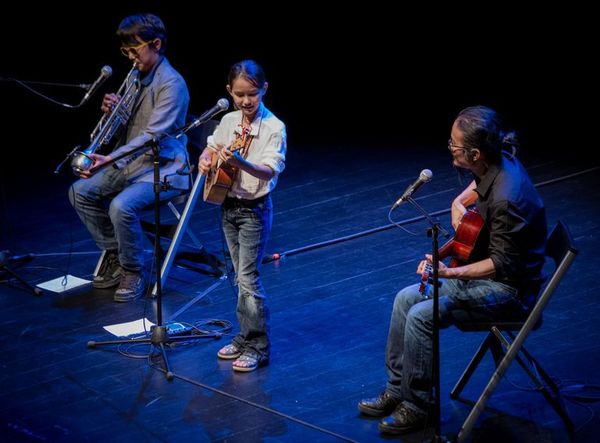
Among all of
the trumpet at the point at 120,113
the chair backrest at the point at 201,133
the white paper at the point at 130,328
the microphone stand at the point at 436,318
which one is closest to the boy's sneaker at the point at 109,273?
the white paper at the point at 130,328

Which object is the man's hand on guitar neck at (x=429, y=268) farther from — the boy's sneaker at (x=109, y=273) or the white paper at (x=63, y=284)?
the white paper at (x=63, y=284)

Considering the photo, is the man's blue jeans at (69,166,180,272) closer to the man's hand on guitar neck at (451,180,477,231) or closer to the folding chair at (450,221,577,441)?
the man's hand on guitar neck at (451,180,477,231)

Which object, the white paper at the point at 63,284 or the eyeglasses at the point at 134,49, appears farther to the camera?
the white paper at the point at 63,284

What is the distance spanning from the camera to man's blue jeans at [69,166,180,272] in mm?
6285

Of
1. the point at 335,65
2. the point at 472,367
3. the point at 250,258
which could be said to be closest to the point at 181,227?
the point at 250,258

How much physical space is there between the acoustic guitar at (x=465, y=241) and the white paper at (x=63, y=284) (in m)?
2.97

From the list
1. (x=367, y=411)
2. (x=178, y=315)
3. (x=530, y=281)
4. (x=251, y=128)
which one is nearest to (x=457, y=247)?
(x=530, y=281)

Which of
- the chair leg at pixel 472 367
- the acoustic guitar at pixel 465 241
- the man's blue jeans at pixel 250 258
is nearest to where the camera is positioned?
the acoustic guitar at pixel 465 241

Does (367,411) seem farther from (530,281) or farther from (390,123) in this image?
(390,123)

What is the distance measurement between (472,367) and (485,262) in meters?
0.65

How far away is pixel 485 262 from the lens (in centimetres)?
427

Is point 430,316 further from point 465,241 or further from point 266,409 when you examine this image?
point 266,409

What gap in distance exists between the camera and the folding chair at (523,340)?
161 inches

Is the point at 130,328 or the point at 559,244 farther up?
the point at 559,244
